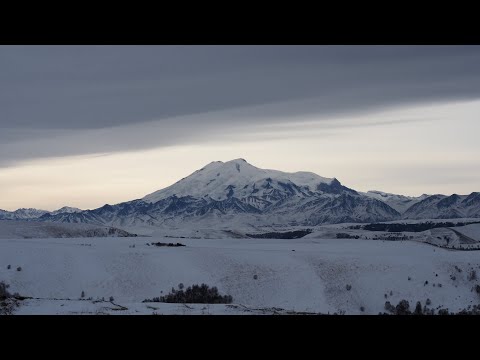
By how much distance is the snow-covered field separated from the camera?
113 feet

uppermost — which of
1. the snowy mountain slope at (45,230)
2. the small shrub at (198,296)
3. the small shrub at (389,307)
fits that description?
the snowy mountain slope at (45,230)

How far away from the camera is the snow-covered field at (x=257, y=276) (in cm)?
3459

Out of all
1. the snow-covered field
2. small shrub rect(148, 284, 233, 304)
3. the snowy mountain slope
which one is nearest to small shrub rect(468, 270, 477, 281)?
the snow-covered field

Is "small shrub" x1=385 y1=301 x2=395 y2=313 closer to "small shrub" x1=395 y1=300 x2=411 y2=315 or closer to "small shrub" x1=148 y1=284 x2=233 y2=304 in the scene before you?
"small shrub" x1=395 y1=300 x2=411 y2=315

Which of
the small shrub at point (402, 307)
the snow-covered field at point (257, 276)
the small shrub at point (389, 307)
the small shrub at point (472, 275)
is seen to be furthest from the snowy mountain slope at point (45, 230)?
the small shrub at point (402, 307)

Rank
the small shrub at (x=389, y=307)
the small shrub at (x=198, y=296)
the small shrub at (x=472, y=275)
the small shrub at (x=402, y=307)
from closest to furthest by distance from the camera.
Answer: the small shrub at (x=198, y=296)
the small shrub at (x=402, y=307)
the small shrub at (x=389, y=307)
the small shrub at (x=472, y=275)

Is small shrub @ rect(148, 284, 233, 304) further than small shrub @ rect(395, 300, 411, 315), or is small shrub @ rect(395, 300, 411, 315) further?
small shrub @ rect(395, 300, 411, 315)

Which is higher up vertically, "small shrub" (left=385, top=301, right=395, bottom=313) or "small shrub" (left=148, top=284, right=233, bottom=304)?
"small shrub" (left=148, top=284, right=233, bottom=304)

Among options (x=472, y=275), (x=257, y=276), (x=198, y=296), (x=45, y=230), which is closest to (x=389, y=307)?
(x=257, y=276)

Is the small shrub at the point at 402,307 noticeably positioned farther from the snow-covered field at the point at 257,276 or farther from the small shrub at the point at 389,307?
the snow-covered field at the point at 257,276

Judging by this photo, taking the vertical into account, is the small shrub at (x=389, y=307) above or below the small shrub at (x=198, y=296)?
below
